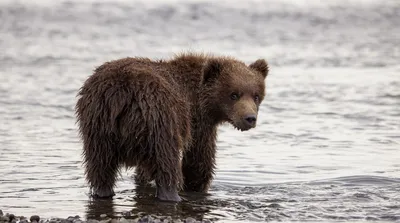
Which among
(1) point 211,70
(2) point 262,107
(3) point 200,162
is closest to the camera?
(1) point 211,70

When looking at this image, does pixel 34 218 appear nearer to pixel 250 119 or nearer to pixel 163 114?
pixel 163 114

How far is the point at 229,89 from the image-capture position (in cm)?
861

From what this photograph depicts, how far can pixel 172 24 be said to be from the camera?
948 inches

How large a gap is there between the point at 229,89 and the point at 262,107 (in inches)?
226

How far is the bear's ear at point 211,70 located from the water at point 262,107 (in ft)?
4.10

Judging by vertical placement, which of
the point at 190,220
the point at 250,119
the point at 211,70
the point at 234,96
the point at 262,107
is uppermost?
the point at 211,70

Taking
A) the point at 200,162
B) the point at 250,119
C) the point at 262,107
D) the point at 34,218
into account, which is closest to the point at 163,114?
the point at 250,119

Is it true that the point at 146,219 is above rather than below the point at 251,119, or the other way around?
below

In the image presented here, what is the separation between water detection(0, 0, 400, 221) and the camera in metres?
8.52

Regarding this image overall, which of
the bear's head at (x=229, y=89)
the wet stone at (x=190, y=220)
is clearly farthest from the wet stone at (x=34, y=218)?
the bear's head at (x=229, y=89)

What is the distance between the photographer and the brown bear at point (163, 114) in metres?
7.68

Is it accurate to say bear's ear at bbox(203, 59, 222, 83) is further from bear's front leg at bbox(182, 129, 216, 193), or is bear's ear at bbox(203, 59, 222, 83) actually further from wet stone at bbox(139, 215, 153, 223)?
wet stone at bbox(139, 215, 153, 223)

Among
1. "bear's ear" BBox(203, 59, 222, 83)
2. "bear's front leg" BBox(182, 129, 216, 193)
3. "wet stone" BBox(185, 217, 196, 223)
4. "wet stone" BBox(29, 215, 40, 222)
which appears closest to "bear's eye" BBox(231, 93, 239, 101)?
"bear's ear" BBox(203, 59, 222, 83)

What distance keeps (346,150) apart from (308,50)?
1004 centimetres
